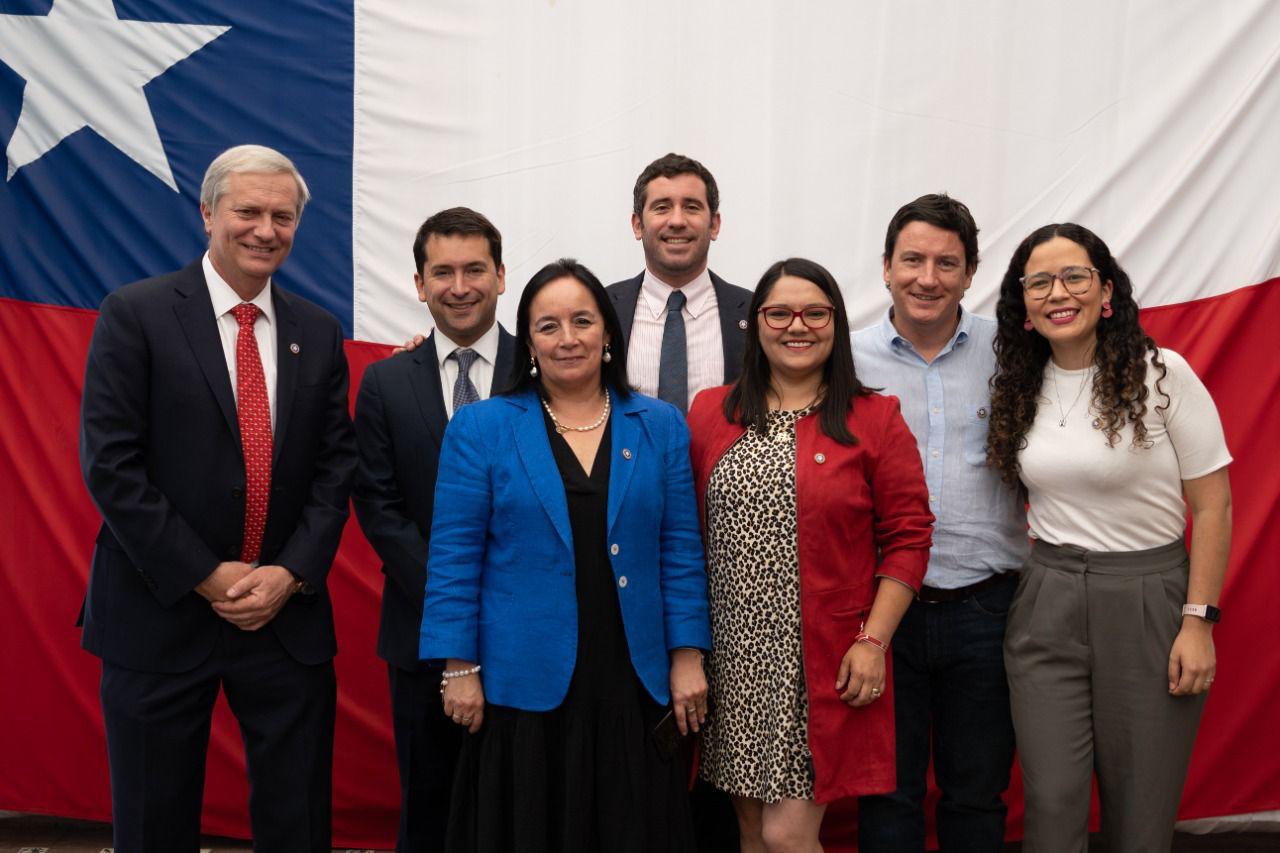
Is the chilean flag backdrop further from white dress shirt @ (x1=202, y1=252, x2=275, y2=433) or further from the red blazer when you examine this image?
the red blazer

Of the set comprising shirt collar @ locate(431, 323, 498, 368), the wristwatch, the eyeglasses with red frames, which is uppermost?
the eyeglasses with red frames

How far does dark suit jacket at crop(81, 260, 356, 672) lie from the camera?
231cm

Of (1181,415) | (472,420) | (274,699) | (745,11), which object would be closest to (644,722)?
(472,420)

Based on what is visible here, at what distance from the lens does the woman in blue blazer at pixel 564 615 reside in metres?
2.17

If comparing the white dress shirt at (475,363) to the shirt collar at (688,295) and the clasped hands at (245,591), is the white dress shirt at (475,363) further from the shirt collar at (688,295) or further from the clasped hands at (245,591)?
the clasped hands at (245,591)

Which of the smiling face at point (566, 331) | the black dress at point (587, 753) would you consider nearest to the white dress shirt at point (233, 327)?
the smiling face at point (566, 331)

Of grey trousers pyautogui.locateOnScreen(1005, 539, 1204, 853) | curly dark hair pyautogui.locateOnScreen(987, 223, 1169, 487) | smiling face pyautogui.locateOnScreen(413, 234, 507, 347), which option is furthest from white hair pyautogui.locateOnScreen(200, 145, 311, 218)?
grey trousers pyautogui.locateOnScreen(1005, 539, 1204, 853)

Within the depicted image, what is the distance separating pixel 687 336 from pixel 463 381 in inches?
23.4

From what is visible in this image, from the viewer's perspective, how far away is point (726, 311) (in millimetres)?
2883

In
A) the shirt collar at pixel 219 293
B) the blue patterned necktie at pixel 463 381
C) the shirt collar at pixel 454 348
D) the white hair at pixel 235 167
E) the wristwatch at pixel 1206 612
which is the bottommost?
the wristwatch at pixel 1206 612

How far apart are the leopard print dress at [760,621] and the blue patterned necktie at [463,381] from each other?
69 cm

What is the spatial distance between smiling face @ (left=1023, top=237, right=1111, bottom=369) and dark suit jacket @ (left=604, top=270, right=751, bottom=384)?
0.71 m

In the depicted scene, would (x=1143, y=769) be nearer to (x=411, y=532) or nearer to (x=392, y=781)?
(x=411, y=532)

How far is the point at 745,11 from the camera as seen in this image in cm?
338
